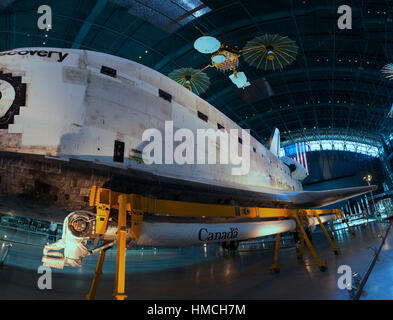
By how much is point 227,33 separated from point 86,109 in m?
14.6

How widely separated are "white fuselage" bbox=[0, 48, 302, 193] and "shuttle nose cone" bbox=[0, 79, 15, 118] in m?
0.17

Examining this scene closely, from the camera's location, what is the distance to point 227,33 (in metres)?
15.3

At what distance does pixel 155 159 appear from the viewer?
12.6 ft

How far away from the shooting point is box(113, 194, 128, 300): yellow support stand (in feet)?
7.55

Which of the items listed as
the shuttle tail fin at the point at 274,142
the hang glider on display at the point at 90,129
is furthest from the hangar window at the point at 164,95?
the shuttle tail fin at the point at 274,142

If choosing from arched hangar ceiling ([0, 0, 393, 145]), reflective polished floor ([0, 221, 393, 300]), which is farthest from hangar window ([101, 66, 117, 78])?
arched hangar ceiling ([0, 0, 393, 145])

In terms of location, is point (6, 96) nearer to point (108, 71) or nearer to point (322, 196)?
point (108, 71)

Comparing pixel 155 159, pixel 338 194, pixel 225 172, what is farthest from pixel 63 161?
pixel 338 194

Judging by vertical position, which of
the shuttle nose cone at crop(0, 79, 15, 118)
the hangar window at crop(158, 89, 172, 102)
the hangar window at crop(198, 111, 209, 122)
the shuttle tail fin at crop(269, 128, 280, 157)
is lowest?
the shuttle nose cone at crop(0, 79, 15, 118)

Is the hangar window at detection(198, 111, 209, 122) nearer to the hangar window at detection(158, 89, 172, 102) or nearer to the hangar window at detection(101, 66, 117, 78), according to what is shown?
the hangar window at detection(158, 89, 172, 102)

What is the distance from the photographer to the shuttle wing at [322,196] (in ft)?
19.2

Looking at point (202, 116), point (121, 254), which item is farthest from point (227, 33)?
point (121, 254)
